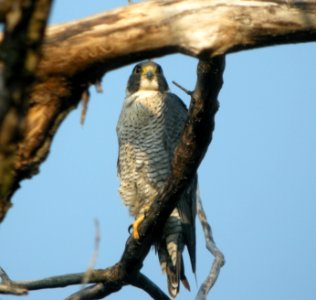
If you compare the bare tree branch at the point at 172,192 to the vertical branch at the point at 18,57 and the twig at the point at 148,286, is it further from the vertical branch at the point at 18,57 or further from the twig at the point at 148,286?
the vertical branch at the point at 18,57

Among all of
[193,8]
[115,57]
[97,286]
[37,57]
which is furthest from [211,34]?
[97,286]

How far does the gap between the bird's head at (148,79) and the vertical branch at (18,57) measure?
5974 mm

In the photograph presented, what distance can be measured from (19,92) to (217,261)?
388 cm

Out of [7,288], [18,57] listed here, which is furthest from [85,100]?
[18,57]

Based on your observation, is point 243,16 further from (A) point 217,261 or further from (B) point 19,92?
(A) point 217,261

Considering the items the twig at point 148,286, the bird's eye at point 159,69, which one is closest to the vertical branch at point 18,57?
the twig at point 148,286

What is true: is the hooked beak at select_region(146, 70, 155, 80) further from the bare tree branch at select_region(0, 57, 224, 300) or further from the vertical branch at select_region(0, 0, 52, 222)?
the vertical branch at select_region(0, 0, 52, 222)

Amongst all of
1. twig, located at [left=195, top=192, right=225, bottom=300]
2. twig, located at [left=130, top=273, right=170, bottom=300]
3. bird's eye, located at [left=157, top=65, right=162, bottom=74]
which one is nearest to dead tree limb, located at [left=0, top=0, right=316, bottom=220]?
twig, located at [left=195, top=192, right=225, bottom=300]

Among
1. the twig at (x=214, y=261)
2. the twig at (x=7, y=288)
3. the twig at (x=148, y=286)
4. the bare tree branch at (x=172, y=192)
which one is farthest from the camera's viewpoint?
the twig at (x=148, y=286)

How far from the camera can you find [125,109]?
7926 mm

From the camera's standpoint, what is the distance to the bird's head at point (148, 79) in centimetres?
811

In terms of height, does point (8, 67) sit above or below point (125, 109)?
below

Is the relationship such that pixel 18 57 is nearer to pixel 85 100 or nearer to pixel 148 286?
pixel 85 100

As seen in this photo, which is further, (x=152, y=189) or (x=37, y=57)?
(x=152, y=189)
